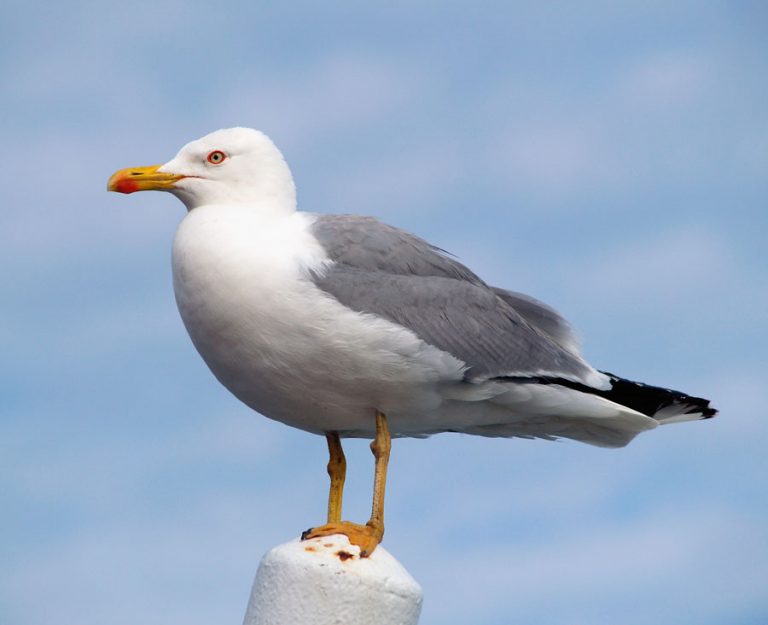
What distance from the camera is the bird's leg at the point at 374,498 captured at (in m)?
6.44

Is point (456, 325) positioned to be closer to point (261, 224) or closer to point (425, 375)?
point (425, 375)

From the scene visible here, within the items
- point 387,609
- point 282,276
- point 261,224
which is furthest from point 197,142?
point 387,609

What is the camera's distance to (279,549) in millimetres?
5738

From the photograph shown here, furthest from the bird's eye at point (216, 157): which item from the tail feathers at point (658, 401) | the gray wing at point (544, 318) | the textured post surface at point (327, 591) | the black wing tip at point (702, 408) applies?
the black wing tip at point (702, 408)

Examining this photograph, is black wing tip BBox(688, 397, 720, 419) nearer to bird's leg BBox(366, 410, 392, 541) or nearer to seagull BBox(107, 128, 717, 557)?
seagull BBox(107, 128, 717, 557)

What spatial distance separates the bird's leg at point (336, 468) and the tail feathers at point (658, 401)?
5.50 ft

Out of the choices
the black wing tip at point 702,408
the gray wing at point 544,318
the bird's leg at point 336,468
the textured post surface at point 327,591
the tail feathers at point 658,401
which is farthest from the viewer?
the gray wing at point 544,318

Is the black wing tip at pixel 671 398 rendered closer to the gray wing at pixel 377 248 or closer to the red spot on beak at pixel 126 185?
the gray wing at pixel 377 248

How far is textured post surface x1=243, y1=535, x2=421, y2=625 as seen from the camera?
5531 millimetres

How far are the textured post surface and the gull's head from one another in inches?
107

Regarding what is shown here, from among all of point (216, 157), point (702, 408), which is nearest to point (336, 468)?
point (216, 157)

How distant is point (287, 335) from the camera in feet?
22.9

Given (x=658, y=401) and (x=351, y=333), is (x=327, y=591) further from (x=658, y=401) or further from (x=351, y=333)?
(x=658, y=401)

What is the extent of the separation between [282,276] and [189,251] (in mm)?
619
